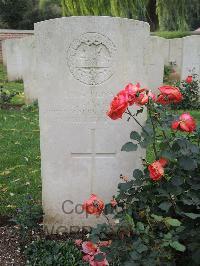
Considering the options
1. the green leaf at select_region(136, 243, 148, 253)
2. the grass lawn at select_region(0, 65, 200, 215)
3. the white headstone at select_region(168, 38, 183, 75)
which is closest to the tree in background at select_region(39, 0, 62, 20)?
the white headstone at select_region(168, 38, 183, 75)

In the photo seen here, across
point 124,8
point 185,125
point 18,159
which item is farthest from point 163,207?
point 124,8

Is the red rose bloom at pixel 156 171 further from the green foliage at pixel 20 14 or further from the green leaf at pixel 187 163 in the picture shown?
the green foliage at pixel 20 14

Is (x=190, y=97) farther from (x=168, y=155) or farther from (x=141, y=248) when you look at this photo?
(x=141, y=248)

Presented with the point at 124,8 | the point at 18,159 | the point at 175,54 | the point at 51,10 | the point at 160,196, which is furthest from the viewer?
the point at 51,10

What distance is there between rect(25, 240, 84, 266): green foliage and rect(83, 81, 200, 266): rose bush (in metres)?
0.48

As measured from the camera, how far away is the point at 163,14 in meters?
14.9

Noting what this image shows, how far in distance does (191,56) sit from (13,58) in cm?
544

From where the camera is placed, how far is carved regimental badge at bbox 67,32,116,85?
9.96ft

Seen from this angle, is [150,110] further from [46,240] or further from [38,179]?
[38,179]

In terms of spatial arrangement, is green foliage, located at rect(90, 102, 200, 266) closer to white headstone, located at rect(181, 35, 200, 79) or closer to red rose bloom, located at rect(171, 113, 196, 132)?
red rose bloom, located at rect(171, 113, 196, 132)

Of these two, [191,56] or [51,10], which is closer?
[191,56]

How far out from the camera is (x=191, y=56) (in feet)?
29.1

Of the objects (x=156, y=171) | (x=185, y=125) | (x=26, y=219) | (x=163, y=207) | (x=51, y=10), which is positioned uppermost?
(x=51, y=10)

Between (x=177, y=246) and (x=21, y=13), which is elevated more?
(x=21, y=13)
